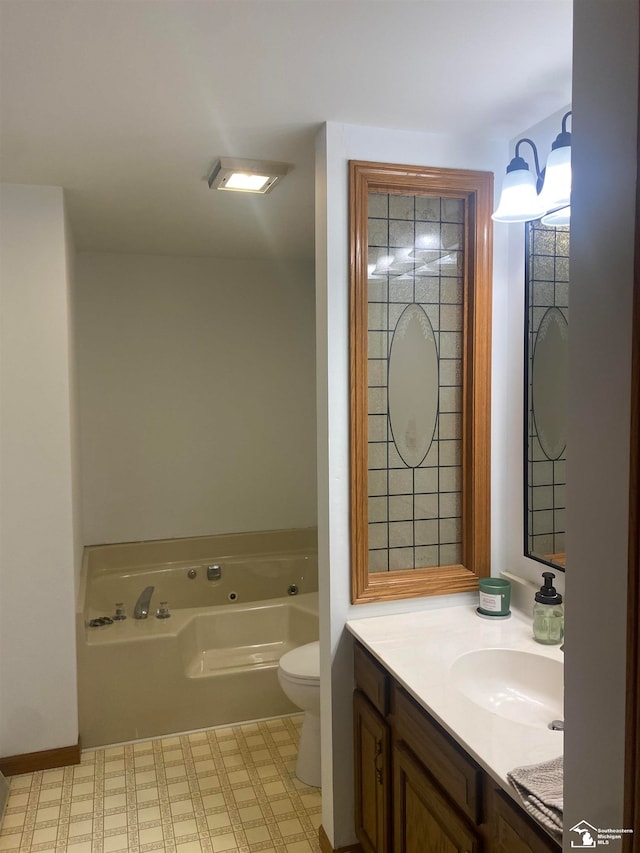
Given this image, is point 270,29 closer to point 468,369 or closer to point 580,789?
point 468,369

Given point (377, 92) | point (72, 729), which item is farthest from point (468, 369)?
point (72, 729)

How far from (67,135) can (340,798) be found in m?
2.35

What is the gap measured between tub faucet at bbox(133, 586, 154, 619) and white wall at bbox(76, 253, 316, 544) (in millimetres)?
527

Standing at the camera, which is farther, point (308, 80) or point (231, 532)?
point (231, 532)

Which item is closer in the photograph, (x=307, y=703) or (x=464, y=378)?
(x=464, y=378)

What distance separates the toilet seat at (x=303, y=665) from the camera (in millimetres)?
2734

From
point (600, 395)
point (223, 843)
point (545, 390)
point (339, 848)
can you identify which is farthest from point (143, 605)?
point (600, 395)

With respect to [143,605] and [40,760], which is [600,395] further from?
[143,605]

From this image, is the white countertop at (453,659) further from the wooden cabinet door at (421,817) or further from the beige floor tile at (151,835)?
the beige floor tile at (151,835)

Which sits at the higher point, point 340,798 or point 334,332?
point 334,332

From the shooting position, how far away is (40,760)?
2.87 meters

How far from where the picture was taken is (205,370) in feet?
14.1

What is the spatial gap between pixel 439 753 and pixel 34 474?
1.98 metres

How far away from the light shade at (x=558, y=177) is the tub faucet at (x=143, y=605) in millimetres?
2792
